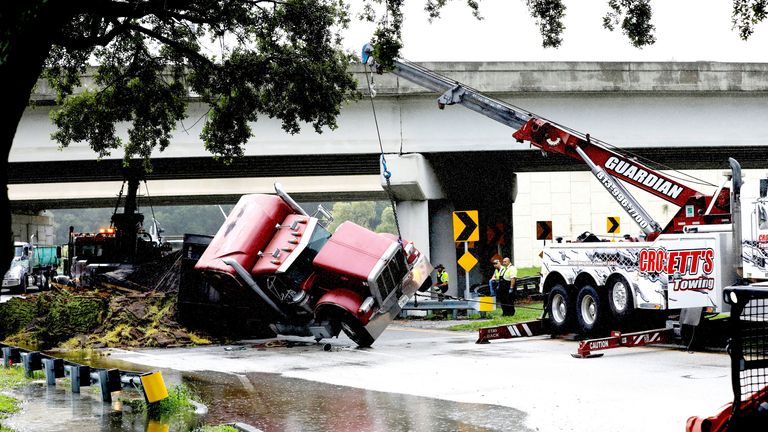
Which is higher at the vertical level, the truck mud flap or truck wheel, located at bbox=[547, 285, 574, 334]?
truck wheel, located at bbox=[547, 285, 574, 334]

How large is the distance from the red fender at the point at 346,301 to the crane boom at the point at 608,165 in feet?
12.9

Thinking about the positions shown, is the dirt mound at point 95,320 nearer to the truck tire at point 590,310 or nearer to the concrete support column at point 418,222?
the truck tire at point 590,310

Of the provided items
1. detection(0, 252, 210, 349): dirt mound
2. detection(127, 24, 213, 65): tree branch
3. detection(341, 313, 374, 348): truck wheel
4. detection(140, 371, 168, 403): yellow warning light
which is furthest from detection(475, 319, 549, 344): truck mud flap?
detection(140, 371, 168, 403): yellow warning light

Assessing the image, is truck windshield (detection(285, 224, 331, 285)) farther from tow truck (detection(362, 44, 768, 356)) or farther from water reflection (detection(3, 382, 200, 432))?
water reflection (detection(3, 382, 200, 432))

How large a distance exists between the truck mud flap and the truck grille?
6.67 ft

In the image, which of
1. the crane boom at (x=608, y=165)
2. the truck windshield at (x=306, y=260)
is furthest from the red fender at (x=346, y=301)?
the crane boom at (x=608, y=165)

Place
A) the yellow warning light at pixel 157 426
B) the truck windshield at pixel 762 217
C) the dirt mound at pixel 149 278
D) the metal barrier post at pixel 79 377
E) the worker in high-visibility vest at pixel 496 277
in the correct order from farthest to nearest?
1. the worker in high-visibility vest at pixel 496 277
2. the dirt mound at pixel 149 278
3. the truck windshield at pixel 762 217
4. the metal barrier post at pixel 79 377
5. the yellow warning light at pixel 157 426

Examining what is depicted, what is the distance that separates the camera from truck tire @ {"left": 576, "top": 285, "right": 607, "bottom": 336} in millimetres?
18156

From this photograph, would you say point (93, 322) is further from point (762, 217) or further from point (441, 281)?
point (441, 281)

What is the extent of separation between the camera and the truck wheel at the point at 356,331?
57.6 feet

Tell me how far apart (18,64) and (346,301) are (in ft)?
31.0

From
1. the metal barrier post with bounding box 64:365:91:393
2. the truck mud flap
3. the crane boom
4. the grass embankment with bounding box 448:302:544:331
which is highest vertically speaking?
the crane boom

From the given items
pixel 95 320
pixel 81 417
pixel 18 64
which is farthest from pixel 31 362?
pixel 18 64

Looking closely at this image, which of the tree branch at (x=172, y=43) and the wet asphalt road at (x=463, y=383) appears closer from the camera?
the wet asphalt road at (x=463, y=383)
